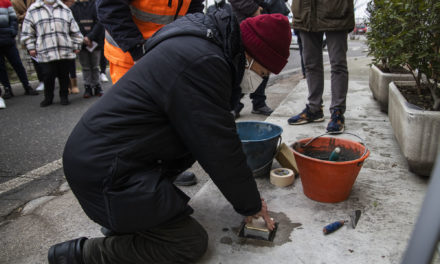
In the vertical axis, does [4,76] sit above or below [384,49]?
below

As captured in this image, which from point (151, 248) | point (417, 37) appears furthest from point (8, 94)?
point (417, 37)

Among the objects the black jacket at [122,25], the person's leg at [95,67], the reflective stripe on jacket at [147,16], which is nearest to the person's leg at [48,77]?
the person's leg at [95,67]

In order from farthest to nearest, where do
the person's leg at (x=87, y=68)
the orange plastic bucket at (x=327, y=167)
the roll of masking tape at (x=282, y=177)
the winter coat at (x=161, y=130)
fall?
the person's leg at (x=87, y=68) → the roll of masking tape at (x=282, y=177) → the orange plastic bucket at (x=327, y=167) → the winter coat at (x=161, y=130)

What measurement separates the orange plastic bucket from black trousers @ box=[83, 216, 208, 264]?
32.7 inches

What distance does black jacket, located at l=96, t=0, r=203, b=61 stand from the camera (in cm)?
212

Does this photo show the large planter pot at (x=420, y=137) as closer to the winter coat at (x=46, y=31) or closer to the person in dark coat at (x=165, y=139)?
the person in dark coat at (x=165, y=139)

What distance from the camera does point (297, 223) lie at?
6.45ft

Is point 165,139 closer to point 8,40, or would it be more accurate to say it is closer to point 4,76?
point 8,40

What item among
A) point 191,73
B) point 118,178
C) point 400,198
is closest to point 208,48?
point 191,73

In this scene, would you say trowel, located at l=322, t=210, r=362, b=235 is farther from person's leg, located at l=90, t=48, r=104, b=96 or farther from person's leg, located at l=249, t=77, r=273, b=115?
person's leg, located at l=90, t=48, r=104, b=96

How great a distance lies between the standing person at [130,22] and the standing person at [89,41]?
3925 millimetres

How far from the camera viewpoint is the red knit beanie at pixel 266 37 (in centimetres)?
162

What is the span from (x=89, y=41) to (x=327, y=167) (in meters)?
5.16

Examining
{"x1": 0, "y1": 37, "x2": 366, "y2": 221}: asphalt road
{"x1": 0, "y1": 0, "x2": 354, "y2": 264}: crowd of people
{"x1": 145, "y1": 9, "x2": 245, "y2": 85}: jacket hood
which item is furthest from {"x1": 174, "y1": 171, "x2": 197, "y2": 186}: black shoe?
{"x1": 145, "y1": 9, "x2": 245, "y2": 85}: jacket hood
